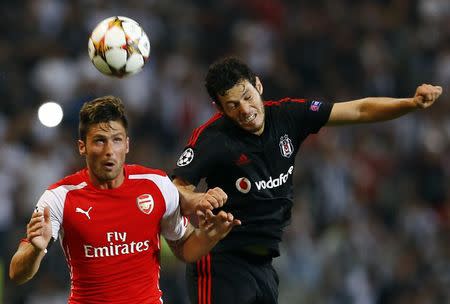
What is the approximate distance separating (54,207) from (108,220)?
0.30m

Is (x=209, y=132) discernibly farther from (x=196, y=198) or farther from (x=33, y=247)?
(x=33, y=247)

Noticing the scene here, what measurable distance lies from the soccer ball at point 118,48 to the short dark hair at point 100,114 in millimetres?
1093

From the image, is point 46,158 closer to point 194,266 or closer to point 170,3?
point 170,3

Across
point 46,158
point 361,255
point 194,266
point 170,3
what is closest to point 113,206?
point 194,266

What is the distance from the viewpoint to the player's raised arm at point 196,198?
527 cm

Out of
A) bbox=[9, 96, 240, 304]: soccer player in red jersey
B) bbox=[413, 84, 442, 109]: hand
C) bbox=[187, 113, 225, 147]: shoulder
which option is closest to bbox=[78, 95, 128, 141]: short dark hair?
bbox=[9, 96, 240, 304]: soccer player in red jersey

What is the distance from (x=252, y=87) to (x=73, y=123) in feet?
16.3

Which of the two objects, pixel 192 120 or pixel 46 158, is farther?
pixel 192 120

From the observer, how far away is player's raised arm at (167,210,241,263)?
5.42 meters

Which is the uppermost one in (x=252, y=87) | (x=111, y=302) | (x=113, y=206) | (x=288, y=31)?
(x=288, y=31)

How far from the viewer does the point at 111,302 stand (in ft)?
17.8

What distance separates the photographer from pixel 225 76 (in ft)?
20.1

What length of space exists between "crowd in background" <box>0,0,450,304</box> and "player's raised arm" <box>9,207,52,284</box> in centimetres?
439

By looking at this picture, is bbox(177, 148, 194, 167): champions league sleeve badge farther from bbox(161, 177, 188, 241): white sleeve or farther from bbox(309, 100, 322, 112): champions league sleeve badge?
bbox(309, 100, 322, 112): champions league sleeve badge
